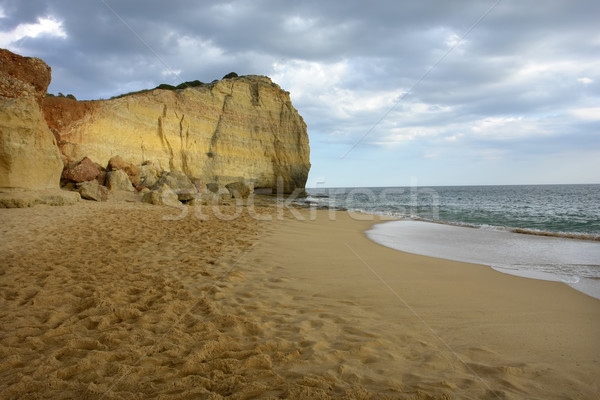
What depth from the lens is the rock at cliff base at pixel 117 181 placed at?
1536 cm

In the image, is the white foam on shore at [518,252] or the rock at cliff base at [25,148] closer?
the white foam on shore at [518,252]

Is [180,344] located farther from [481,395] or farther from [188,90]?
[188,90]

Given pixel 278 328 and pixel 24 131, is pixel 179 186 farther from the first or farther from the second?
pixel 278 328

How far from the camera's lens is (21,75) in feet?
36.1

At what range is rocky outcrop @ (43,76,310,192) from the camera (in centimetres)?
1791

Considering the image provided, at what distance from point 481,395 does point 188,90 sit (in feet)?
94.2

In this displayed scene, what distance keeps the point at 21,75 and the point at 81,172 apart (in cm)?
476

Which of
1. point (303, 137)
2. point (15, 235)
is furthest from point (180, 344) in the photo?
point (303, 137)

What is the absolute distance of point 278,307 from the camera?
357cm

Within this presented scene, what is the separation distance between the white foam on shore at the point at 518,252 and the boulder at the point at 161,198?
9.30 m

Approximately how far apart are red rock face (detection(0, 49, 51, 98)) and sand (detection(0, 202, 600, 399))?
7.92 m

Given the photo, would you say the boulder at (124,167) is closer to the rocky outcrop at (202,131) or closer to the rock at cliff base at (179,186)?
the rocky outcrop at (202,131)

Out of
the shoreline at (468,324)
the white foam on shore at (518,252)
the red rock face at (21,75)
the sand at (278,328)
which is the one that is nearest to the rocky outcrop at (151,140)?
the red rock face at (21,75)

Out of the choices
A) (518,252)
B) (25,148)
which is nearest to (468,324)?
(518,252)
